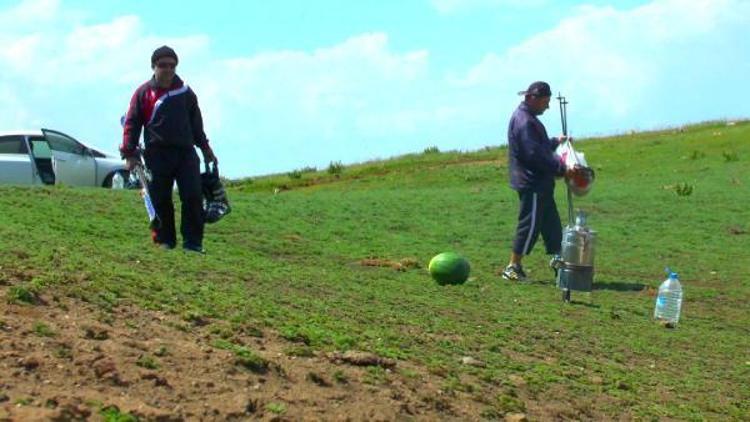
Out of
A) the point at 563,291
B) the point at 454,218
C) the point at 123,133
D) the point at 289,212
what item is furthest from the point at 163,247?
the point at 454,218

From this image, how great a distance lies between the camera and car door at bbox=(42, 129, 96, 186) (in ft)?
82.1

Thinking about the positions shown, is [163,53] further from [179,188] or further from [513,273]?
[513,273]

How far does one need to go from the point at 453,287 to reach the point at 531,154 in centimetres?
179

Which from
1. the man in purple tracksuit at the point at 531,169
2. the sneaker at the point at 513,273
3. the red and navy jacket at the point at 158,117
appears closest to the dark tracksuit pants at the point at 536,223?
the man in purple tracksuit at the point at 531,169

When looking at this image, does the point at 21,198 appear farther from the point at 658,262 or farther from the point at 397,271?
the point at 658,262

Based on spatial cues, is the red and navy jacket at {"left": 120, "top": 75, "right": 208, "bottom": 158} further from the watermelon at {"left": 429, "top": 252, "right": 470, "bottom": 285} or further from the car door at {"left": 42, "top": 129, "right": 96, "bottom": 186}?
the car door at {"left": 42, "top": 129, "right": 96, "bottom": 186}

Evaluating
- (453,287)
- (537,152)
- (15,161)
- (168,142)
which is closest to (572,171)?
(537,152)

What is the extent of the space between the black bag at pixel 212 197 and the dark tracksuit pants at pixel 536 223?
2.76 metres

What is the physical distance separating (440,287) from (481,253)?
3.40 metres

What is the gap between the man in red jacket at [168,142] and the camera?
11.7 metres

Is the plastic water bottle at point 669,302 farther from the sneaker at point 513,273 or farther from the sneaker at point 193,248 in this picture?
the sneaker at point 193,248

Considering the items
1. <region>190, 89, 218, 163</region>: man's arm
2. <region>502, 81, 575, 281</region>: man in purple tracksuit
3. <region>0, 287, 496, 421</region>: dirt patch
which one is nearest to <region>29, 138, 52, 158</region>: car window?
<region>190, 89, 218, 163</region>: man's arm

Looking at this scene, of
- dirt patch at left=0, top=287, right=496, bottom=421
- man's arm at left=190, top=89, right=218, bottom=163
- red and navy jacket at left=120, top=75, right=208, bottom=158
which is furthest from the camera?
man's arm at left=190, top=89, right=218, bottom=163

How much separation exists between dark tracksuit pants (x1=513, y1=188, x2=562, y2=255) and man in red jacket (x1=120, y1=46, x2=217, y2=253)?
2996 mm
